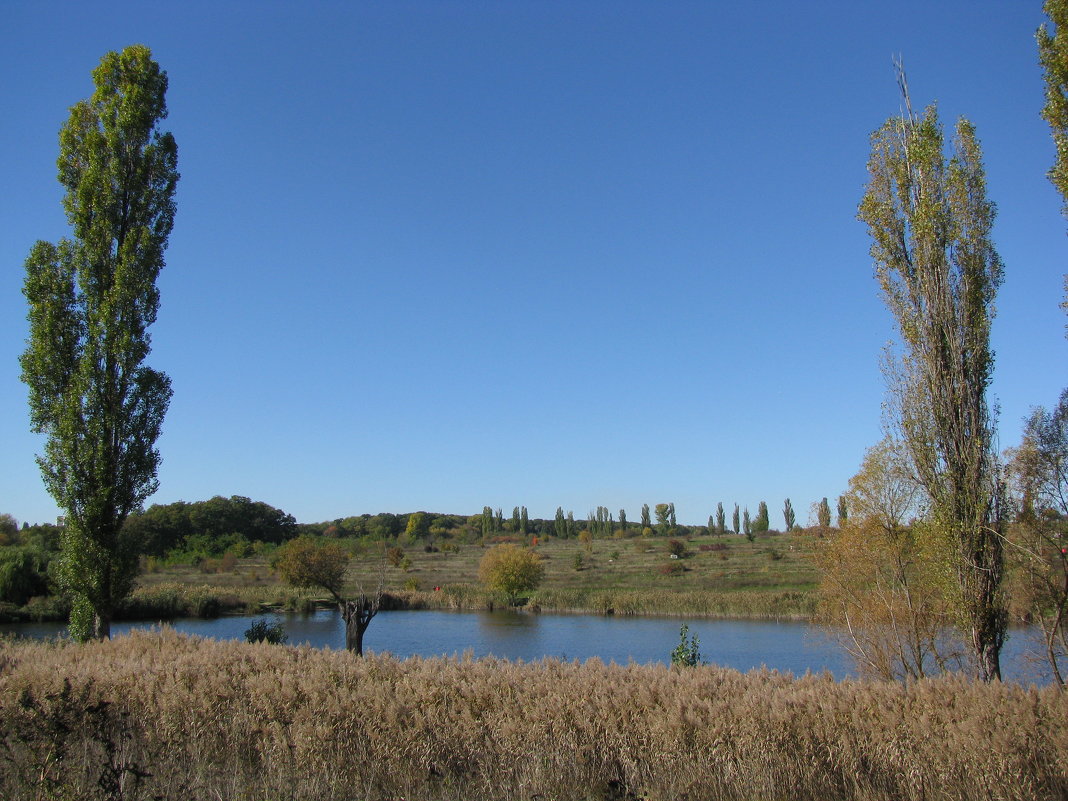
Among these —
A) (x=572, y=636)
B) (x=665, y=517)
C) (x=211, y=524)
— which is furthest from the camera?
(x=665, y=517)

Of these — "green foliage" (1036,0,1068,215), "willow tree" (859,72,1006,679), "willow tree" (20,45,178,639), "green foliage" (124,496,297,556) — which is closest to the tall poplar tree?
"green foliage" (1036,0,1068,215)

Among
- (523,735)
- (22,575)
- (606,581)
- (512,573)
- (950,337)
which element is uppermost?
(950,337)

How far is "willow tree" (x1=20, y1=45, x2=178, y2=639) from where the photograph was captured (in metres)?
14.3

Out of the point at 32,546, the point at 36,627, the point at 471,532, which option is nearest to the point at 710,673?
the point at 36,627

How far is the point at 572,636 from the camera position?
1549 inches

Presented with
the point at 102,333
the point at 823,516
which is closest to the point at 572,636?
the point at 823,516

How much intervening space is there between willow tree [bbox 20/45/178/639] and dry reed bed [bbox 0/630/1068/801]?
7805mm

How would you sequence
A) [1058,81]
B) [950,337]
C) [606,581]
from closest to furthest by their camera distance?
A: 1. [1058,81]
2. [950,337]
3. [606,581]

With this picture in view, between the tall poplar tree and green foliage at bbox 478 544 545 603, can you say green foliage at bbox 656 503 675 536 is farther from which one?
the tall poplar tree

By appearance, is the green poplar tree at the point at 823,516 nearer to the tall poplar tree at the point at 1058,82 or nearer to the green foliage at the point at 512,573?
the tall poplar tree at the point at 1058,82

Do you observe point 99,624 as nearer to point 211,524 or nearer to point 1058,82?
point 1058,82

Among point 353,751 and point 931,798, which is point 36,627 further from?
point 931,798

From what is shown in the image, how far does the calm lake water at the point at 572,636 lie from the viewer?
30.0m

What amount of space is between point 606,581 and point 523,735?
202 ft
